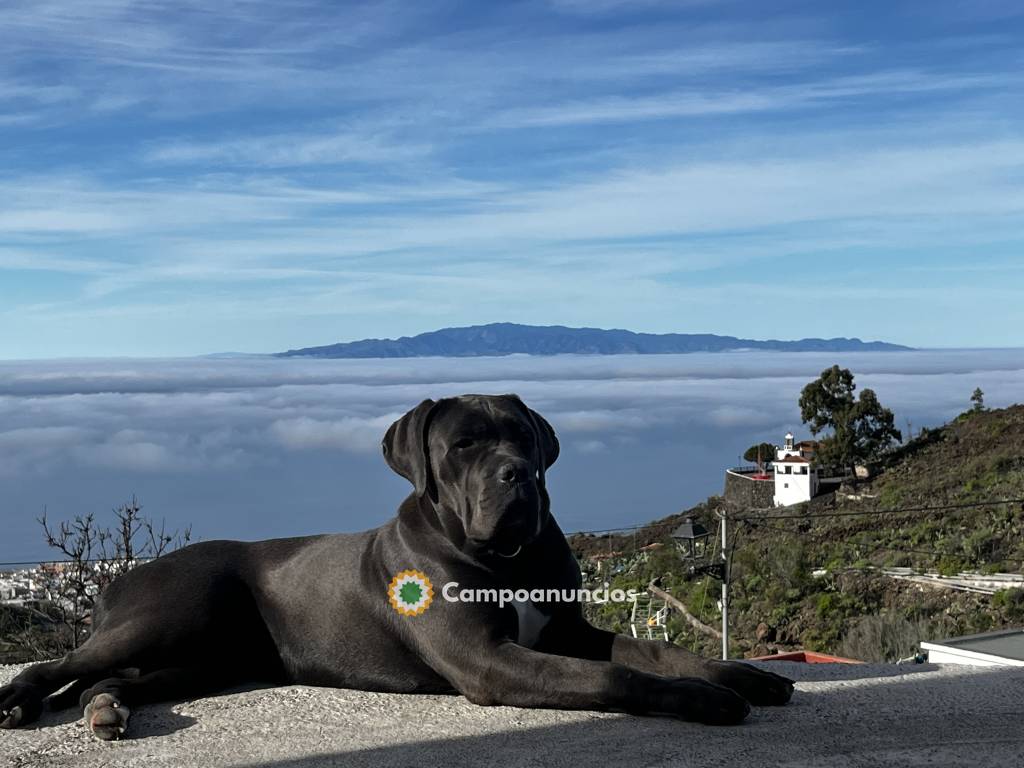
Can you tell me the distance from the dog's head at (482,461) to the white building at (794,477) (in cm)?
6454

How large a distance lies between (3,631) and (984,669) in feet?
46.3

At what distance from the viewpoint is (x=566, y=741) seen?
465 centimetres

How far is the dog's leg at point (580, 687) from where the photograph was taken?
4.66 m

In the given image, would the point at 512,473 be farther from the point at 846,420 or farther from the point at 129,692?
the point at 846,420

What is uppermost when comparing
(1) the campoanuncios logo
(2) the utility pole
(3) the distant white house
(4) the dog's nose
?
(4) the dog's nose

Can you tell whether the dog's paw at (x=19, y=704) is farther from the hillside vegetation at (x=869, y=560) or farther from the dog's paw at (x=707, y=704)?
the hillside vegetation at (x=869, y=560)

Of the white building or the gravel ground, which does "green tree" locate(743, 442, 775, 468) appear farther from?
the gravel ground

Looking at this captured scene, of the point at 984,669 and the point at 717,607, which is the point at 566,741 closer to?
the point at 984,669

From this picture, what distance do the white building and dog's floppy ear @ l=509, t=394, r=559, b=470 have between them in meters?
64.2

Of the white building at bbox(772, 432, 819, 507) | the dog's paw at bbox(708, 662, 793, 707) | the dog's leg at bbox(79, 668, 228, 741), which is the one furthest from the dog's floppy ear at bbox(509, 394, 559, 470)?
the white building at bbox(772, 432, 819, 507)

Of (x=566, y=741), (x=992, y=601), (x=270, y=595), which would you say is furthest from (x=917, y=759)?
(x=992, y=601)

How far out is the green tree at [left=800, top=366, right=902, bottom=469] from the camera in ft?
234

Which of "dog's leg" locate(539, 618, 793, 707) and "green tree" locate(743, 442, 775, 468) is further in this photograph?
"green tree" locate(743, 442, 775, 468)

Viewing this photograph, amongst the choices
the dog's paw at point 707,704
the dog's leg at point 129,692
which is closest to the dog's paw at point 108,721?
the dog's leg at point 129,692
